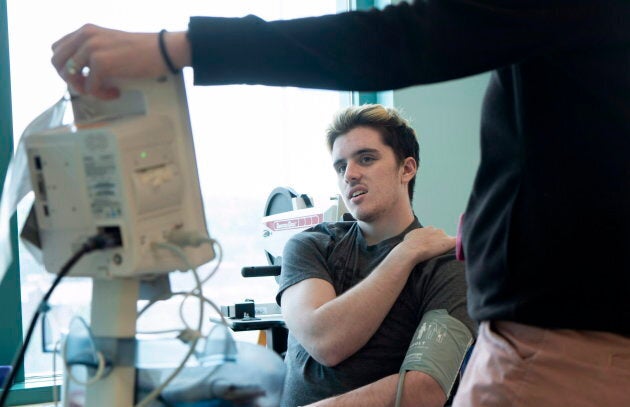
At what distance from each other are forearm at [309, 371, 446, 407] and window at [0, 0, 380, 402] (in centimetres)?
117

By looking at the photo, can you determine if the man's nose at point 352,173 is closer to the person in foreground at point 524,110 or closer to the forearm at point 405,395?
the forearm at point 405,395

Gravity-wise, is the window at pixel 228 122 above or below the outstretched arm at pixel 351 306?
above

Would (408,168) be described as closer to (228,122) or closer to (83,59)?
(228,122)

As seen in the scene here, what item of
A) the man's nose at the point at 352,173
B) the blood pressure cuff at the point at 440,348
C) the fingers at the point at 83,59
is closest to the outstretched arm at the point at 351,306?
the blood pressure cuff at the point at 440,348

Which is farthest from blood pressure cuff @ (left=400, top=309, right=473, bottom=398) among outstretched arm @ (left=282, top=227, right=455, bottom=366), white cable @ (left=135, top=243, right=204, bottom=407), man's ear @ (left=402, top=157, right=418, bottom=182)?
white cable @ (left=135, top=243, right=204, bottom=407)

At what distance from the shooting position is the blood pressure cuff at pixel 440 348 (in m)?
1.87

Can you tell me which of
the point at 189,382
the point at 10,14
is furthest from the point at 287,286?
the point at 10,14

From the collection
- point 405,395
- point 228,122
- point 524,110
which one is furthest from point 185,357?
point 228,122

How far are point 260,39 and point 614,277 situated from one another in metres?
0.50

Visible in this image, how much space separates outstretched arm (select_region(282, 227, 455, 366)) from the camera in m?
1.92

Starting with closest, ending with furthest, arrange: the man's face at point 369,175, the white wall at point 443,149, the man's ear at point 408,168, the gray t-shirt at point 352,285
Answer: the gray t-shirt at point 352,285 → the man's face at point 369,175 → the man's ear at point 408,168 → the white wall at point 443,149

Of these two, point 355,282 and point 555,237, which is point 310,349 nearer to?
point 355,282

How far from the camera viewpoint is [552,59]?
3.06 ft

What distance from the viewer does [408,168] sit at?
235cm
